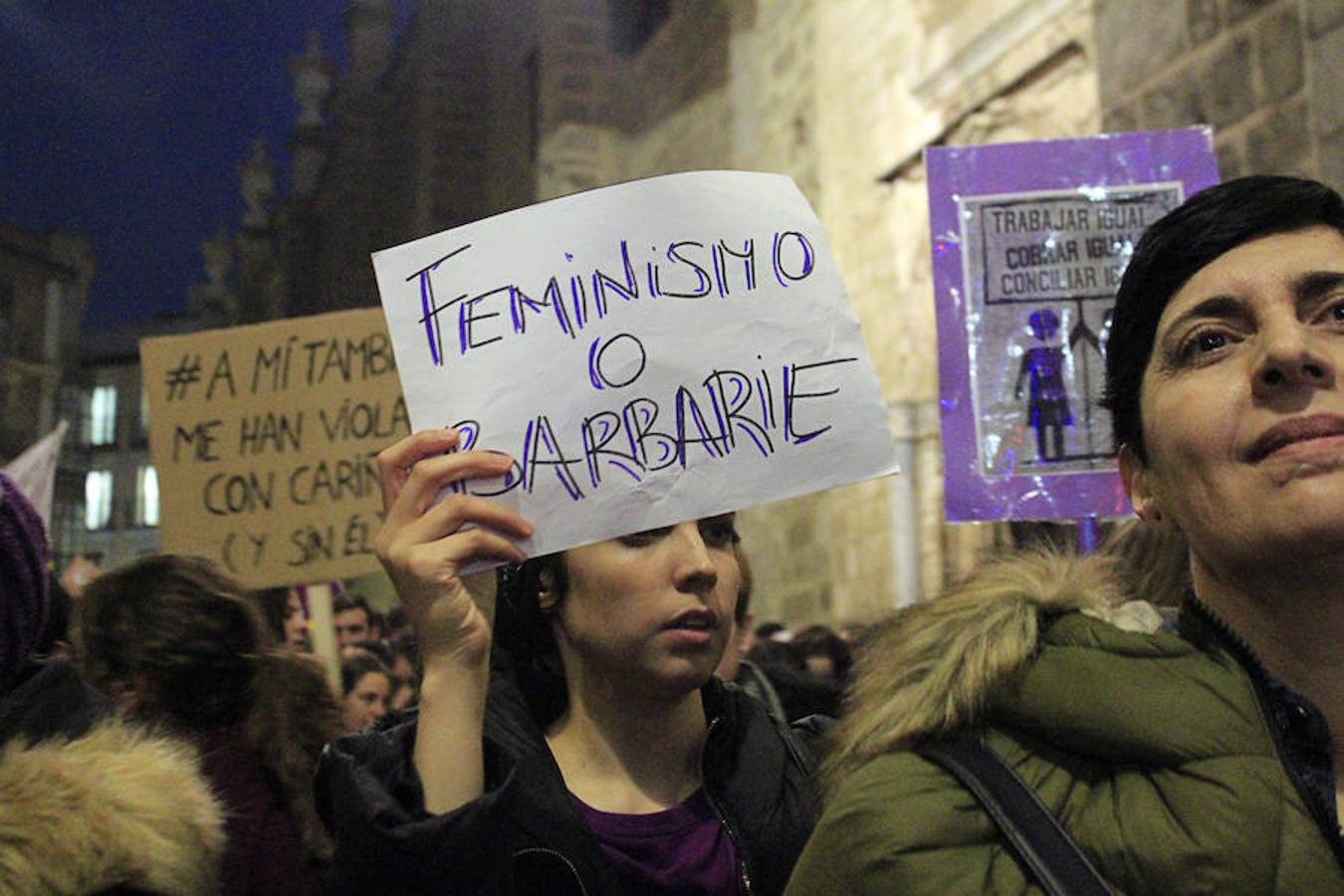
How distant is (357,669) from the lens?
4.24 metres

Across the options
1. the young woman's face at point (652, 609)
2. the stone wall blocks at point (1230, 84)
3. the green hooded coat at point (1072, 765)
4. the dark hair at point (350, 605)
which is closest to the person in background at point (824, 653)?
the dark hair at point (350, 605)

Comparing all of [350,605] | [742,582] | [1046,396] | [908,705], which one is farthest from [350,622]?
[908,705]

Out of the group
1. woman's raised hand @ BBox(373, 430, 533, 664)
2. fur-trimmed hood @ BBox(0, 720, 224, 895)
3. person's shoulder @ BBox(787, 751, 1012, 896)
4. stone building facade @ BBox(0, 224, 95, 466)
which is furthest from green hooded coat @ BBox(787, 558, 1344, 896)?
stone building facade @ BBox(0, 224, 95, 466)

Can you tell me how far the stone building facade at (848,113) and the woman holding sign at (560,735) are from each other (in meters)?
0.46

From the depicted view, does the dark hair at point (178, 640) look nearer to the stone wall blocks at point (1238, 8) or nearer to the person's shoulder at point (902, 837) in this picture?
the person's shoulder at point (902, 837)

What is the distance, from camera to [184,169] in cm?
5953

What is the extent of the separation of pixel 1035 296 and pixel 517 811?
189cm

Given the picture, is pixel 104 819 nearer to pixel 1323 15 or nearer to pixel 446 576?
pixel 446 576

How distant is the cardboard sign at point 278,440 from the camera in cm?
392

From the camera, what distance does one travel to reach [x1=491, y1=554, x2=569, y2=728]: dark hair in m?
1.96

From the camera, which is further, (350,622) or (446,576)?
(350,622)

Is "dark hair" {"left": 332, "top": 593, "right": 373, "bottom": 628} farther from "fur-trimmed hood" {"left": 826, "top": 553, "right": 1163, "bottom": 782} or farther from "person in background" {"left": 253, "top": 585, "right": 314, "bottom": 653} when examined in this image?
"fur-trimmed hood" {"left": 826, "top": 553, "right": 1163, "bottom": 782}

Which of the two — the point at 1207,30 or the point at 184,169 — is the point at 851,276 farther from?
the point at 184,169

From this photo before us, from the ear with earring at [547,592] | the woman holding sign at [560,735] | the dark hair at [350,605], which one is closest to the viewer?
the woman holding sign at [560,735]
